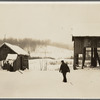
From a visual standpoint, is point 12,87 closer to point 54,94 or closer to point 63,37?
point 54,94

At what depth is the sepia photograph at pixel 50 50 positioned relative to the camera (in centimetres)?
353

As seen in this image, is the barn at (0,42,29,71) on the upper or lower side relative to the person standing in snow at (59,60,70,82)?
upper

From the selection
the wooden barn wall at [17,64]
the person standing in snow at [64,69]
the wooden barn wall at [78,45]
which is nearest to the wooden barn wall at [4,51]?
the wooden barn wall at [17,64]

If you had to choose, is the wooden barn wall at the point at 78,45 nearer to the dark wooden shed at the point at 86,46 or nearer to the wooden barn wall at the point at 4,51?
the dark wooden shed at the point at 86,46

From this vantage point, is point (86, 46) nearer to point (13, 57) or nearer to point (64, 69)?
point (64, 69)

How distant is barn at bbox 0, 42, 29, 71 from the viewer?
139 inches

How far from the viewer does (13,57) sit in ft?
11.6

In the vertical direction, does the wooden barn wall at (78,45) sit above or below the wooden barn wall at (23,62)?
above

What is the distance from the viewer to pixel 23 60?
3.55m

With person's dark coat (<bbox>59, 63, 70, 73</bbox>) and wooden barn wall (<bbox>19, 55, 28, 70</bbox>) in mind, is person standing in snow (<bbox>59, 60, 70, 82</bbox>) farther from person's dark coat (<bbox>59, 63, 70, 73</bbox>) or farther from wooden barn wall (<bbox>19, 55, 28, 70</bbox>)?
wooden barn wall (<bbox>19, 55, 28, 70</bbox>)

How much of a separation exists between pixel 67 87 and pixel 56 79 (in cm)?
18

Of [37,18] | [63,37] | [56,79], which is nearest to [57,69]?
[56,79]

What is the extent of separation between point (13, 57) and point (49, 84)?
59 cm

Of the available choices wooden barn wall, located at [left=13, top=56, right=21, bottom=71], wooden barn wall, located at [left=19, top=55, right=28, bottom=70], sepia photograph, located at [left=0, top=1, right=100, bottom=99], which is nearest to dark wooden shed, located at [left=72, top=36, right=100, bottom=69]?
sepia photograph, located at [left=0, top=1, right=100, bottom=99]
